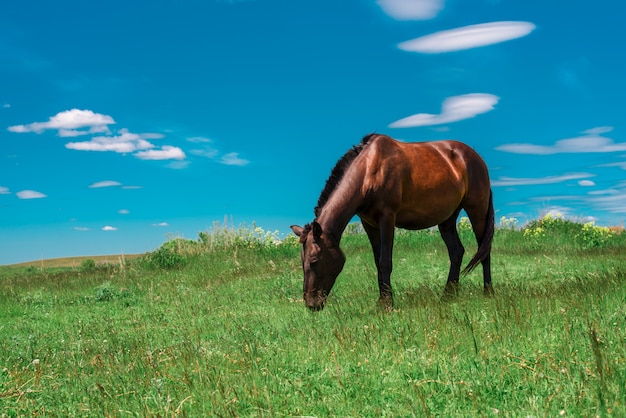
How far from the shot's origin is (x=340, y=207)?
25.9 ft

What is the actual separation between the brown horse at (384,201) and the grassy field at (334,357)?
2.01ft

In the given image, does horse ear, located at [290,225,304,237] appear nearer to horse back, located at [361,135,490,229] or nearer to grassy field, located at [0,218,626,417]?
horse back, located at [361,135,490,229]

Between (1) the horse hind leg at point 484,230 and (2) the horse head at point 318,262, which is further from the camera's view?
(1) the horse hind leg at point 484,230

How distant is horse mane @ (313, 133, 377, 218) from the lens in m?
8.12

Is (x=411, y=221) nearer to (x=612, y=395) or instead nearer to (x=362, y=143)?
(x=362, y=143)

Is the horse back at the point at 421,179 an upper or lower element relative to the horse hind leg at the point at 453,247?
upper

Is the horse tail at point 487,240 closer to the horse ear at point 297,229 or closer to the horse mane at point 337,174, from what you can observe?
the horse mane at point 337,174

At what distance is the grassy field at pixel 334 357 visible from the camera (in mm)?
3975

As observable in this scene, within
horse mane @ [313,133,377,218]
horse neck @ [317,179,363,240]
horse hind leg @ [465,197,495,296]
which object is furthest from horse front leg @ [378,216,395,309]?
horse hind leg @ [465,197,495,296]

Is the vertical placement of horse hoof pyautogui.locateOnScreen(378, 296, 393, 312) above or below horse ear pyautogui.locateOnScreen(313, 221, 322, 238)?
below

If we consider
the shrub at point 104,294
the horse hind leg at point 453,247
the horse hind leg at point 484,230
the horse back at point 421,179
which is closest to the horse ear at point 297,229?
the horse back at point 421,179

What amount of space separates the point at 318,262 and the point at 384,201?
4.38ft

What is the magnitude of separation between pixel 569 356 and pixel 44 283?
52.9 feet

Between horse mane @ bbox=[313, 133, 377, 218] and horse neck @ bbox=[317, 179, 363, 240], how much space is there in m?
0.12
